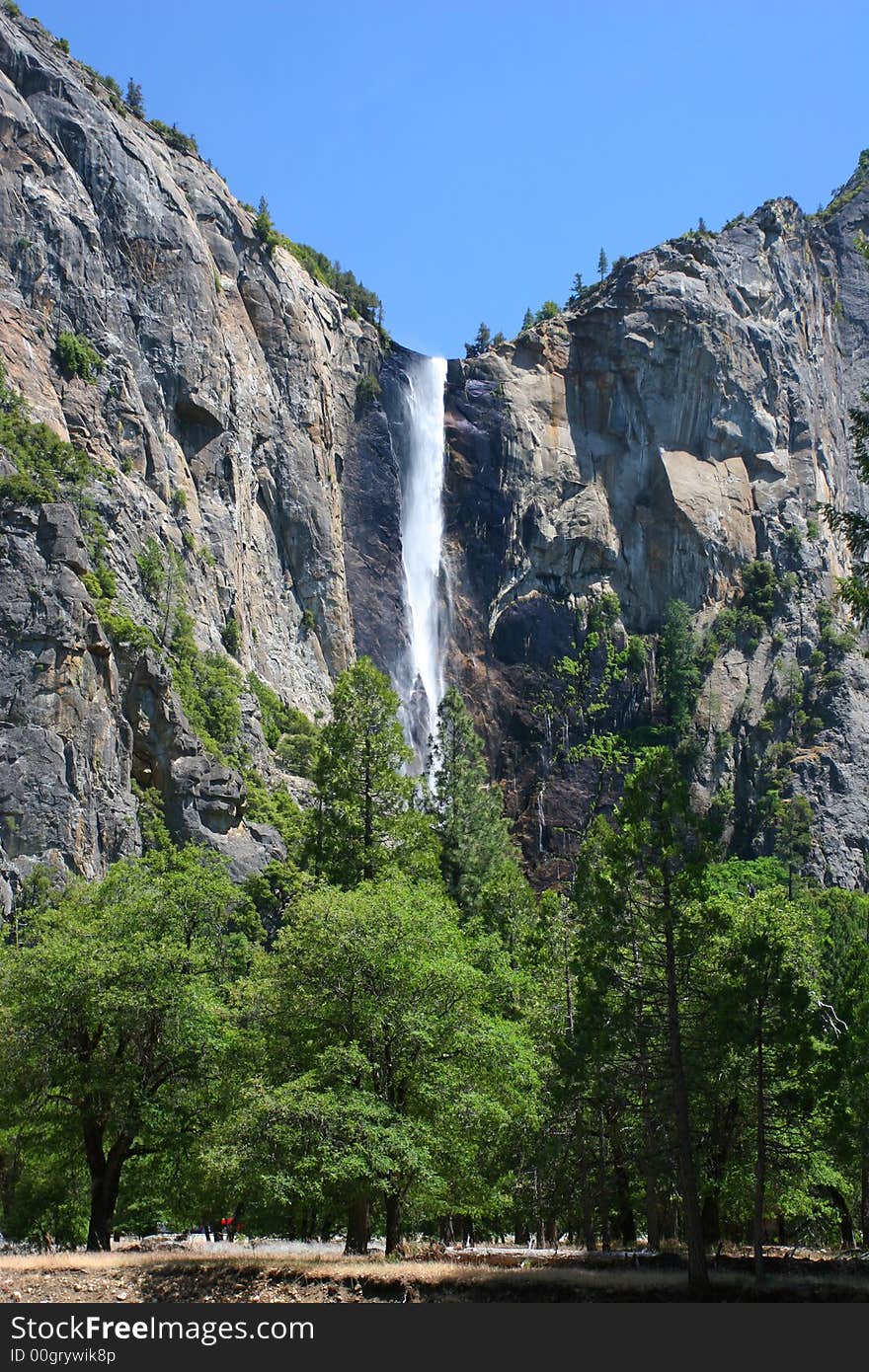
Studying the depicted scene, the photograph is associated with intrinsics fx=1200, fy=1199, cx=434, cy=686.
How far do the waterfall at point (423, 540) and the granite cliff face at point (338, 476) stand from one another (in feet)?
4.81

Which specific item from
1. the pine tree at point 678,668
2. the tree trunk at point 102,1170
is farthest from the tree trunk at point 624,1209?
the pine tree at point 678,668

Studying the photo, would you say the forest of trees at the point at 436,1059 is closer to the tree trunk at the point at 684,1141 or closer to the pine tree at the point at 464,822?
the tree trunk at the point at 684,1141

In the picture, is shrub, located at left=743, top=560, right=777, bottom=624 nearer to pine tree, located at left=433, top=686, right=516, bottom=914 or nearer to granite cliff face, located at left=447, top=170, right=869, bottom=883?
granite cliff face, located at left=447, top=170, right=869, bottom=883

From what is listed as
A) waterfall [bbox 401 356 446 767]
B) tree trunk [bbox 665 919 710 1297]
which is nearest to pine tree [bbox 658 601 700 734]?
waterfall [bbox 401 356 446 767]

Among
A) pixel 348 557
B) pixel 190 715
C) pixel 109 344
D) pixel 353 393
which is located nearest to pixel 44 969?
pixel 190 715

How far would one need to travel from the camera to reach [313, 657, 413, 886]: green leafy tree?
35.4 metres

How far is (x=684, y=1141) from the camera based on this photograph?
20281 millimetres

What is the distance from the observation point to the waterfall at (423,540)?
88062 millimetres

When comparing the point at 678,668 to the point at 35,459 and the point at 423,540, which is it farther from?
the point at 35,459

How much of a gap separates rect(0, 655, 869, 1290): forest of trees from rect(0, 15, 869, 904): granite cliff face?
20.8 m

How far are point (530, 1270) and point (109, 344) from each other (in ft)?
202

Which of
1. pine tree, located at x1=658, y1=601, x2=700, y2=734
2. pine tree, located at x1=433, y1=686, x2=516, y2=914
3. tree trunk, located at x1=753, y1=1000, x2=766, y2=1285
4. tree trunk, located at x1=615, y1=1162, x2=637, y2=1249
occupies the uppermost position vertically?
pine tree, located at x1=658, y1=601, x2=700, y2=734

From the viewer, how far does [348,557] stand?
3553 inches

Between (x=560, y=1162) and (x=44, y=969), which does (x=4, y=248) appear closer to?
(x=44, y=969)
